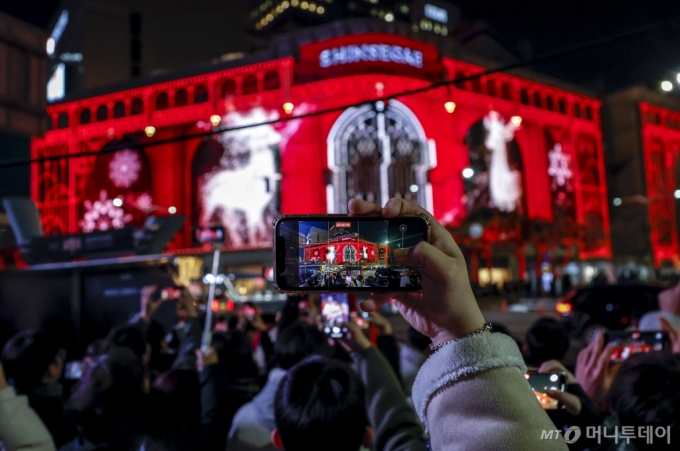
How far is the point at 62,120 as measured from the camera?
3262 cm

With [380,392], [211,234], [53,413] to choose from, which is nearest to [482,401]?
[380,392]

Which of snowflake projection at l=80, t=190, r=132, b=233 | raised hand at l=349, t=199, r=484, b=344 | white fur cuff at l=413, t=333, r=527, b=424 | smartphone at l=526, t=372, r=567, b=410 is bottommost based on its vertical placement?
smartphone at l=526, t=372, r=567, b=410

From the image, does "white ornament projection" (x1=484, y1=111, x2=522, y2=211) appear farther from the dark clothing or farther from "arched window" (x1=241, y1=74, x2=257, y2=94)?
the dark clothing

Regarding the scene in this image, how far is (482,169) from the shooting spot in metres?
30.7

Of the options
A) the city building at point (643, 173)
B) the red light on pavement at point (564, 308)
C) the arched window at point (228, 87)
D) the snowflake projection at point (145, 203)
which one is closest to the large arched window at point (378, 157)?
the arched window at point (228, 87)

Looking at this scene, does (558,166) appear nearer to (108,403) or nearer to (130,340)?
(130,340)

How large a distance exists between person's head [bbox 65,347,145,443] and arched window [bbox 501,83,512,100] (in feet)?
105

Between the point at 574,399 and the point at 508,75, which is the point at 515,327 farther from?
the point at 508,75

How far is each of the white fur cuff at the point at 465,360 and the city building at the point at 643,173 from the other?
3927cm

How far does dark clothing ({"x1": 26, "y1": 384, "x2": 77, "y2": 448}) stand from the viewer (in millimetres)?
3713

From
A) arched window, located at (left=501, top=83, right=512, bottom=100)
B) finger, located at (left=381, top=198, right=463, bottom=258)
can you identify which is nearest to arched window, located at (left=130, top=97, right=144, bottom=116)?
arched window, located at (left=501, top=83, right=512, bottom=100)

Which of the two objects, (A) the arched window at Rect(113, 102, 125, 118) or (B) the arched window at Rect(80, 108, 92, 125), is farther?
(B) the arched window at Rect(80, 108, 92, 125)

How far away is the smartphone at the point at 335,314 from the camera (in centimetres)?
294

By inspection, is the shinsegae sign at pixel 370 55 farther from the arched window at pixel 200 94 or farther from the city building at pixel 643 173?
the city building at pixel 643 173
